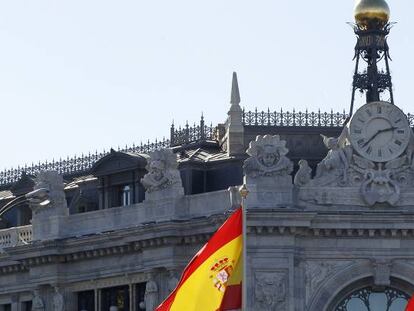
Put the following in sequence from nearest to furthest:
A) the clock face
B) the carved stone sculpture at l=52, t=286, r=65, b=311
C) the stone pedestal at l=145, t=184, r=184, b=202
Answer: the clock face
the stone pedestal at l=145, t=184, r=184, b=202
the carved stone sculpture at l=52, t=286, r=65, b=311

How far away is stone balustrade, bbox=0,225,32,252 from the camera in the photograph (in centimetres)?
11226

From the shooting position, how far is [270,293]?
96.6m

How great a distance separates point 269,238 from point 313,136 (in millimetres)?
9471

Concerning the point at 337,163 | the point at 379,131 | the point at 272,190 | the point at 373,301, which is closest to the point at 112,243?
the point at 272,190

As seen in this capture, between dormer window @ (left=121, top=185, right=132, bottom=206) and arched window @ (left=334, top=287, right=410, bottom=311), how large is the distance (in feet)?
47.1

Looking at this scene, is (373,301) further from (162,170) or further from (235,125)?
(235,125)

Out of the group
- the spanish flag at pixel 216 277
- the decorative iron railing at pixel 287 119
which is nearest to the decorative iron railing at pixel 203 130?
the decorative iron railing at pixel 287 119

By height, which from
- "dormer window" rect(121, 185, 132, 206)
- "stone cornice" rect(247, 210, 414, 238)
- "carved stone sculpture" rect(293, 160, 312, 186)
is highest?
"dormer window" rect(121, 185, 132, 206)

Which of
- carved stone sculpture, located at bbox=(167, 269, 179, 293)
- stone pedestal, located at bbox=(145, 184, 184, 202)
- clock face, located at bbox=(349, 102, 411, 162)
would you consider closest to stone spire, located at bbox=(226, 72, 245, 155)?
stone pedestal, located at bbox=(145, 184, 184, 202)

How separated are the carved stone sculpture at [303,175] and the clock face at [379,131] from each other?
210 cm

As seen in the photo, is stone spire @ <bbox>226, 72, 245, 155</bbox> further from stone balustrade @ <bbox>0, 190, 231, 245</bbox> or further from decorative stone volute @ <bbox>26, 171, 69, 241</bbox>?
decorative stone volute @ <bbox>26, 171, 69, 241</bbox>

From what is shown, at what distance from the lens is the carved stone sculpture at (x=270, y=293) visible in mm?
96500

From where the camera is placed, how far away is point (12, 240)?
373ft

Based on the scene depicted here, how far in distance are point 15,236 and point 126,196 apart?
7154 mm
